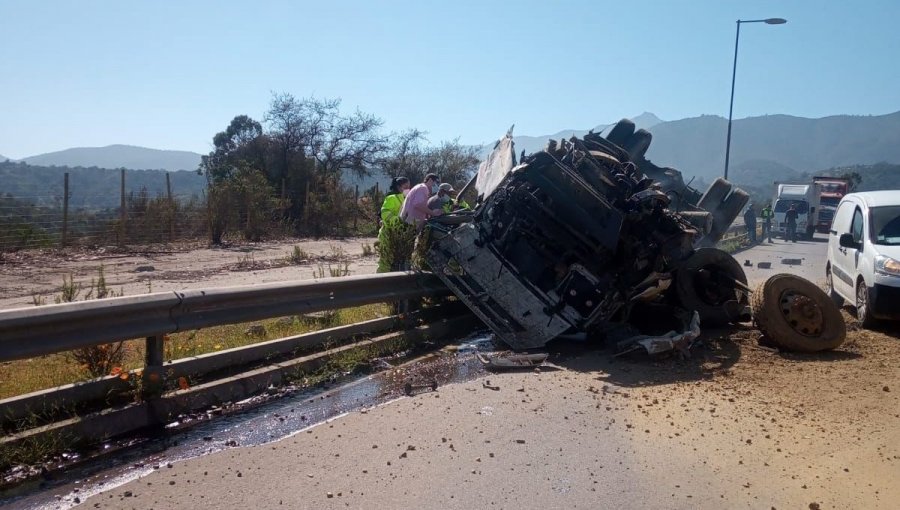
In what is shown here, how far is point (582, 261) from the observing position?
26.0 feet

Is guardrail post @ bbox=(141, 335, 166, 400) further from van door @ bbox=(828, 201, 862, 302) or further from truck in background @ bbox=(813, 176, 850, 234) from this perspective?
truck in background @ bbox=(813, 176, 850, 234)

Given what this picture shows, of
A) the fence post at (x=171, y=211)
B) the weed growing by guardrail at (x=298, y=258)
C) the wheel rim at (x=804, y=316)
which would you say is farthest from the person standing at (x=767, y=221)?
the wheel rim at (x=804, y=316)

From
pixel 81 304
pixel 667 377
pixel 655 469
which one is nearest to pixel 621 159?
pixel 667 377

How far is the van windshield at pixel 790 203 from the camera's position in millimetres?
38469

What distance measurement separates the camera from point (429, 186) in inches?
424

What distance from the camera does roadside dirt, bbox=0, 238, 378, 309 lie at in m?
11.6

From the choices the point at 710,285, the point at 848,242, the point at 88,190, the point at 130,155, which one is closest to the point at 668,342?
the point at 710,285

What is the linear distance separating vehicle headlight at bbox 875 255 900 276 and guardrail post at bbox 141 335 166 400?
7.66 meters

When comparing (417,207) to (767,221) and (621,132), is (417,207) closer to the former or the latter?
(621,132)

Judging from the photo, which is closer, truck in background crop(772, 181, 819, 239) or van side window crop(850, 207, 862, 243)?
van side window crop(850, 207, 862, 243)

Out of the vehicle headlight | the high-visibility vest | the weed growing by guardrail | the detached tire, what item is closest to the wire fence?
the weed growing by guardrail

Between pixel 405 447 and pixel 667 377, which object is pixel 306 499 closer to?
pixel 405 447

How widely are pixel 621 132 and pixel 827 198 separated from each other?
3446 centimetres

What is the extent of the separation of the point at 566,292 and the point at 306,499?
4310 millimetres
